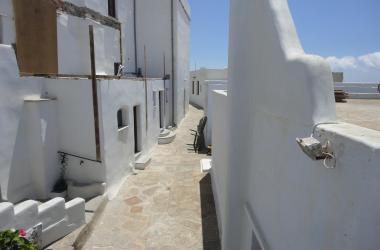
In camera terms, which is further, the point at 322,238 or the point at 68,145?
the point at 68,145

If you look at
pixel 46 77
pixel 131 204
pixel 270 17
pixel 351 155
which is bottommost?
pixel 131 204

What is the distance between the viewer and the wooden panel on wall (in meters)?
4.96

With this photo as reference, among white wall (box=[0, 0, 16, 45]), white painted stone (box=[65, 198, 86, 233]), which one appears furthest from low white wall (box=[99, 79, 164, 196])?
white wall (box=[0, 0, 16, 45])

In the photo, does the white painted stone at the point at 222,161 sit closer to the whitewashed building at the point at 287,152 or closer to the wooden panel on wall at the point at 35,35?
the whitewashed building at the point at 287,152

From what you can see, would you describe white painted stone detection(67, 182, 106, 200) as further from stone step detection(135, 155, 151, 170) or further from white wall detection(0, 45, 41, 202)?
stone step detection(135, 155, 151, 170)

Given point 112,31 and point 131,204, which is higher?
point 112,31

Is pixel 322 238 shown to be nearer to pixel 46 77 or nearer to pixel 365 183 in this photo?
pixel 365 183

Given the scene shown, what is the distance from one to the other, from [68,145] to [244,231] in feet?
22.1

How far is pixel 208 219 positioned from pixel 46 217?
4158 mm

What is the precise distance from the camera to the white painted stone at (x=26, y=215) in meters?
5.40

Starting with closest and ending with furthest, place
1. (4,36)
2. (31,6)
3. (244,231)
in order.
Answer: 1. (244,231)
2. (31,6)
3. (4,36)

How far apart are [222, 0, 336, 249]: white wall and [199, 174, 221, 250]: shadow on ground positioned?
2.18 meters

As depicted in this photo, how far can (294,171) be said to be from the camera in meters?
2.44

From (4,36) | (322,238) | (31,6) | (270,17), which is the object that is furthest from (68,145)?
(322,238)
